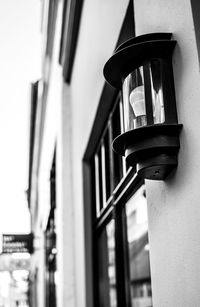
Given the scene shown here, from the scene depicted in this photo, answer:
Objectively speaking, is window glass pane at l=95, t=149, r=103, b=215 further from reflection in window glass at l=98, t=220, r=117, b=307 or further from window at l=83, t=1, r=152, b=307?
reflection in window glass at l=98, t=220, r=117, b=307

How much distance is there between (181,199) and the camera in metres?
1.32

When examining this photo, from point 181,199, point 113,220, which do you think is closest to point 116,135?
point 113,220

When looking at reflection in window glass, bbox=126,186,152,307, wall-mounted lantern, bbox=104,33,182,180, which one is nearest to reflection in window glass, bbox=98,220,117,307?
reflection in window glass, bbox=126,186,152,307

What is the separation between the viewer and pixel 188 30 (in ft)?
4.23

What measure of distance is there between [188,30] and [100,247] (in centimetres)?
244

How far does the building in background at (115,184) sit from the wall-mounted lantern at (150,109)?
0.11ft

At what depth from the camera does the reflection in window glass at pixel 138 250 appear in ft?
9.25

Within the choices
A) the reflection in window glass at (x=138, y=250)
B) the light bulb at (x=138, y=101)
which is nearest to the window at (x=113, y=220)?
the reflection in window glass at (x=138, y=250)

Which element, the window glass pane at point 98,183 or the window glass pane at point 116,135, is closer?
the window glass pane at point 116,135

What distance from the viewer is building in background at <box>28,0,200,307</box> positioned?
4.20 ft

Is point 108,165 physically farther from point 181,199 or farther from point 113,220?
point 181,199

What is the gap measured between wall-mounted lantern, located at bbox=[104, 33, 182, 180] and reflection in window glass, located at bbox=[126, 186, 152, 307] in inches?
51.5

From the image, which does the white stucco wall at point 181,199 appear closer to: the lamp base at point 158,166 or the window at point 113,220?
the lamp base at point 158,166

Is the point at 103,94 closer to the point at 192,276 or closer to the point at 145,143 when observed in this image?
the point at 145,143
